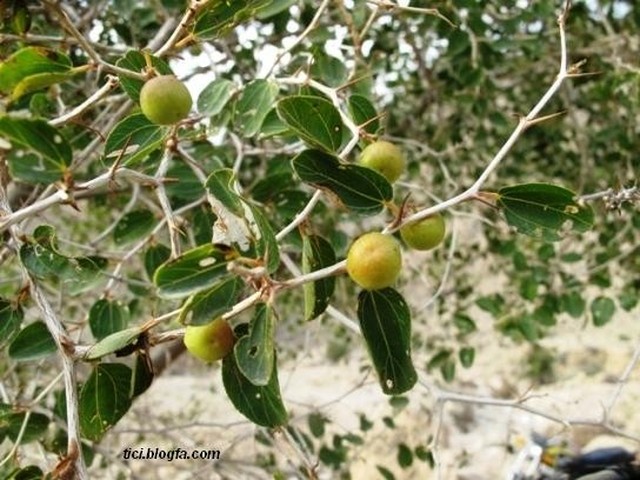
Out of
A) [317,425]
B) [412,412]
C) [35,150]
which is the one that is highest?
[35,150]

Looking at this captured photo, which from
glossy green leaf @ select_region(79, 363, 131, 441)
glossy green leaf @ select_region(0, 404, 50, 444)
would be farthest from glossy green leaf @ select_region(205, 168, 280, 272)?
glossy green leaf @ select_region(0, 404, 50, 444)

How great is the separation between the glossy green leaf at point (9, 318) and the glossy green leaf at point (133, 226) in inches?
19.4

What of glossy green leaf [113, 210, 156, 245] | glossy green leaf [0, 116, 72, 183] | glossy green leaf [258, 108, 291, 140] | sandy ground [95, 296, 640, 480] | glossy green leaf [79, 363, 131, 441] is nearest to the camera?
→ glossy green leaf [0, 116, 72, 183]

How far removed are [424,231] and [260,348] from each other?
0.65 ft

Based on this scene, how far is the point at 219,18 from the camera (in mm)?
1013

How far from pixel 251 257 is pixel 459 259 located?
2.50m

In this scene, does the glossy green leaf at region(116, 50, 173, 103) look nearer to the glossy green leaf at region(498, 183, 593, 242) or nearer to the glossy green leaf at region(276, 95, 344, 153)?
the glossy green leaf at region(276, 95, 344, 153)

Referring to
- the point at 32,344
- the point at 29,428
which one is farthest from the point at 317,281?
the point at 29,428

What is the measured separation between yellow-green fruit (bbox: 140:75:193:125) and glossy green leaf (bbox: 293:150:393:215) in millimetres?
163

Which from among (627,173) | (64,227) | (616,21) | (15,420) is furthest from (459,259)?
(15,420)

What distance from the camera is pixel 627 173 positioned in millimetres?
2750

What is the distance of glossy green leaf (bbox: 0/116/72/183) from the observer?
716 mm

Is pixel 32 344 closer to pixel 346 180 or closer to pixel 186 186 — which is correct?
pixel 186 186

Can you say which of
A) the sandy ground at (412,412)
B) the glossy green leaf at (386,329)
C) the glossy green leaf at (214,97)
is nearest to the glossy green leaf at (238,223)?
the glossy green leaf at (386,329)
